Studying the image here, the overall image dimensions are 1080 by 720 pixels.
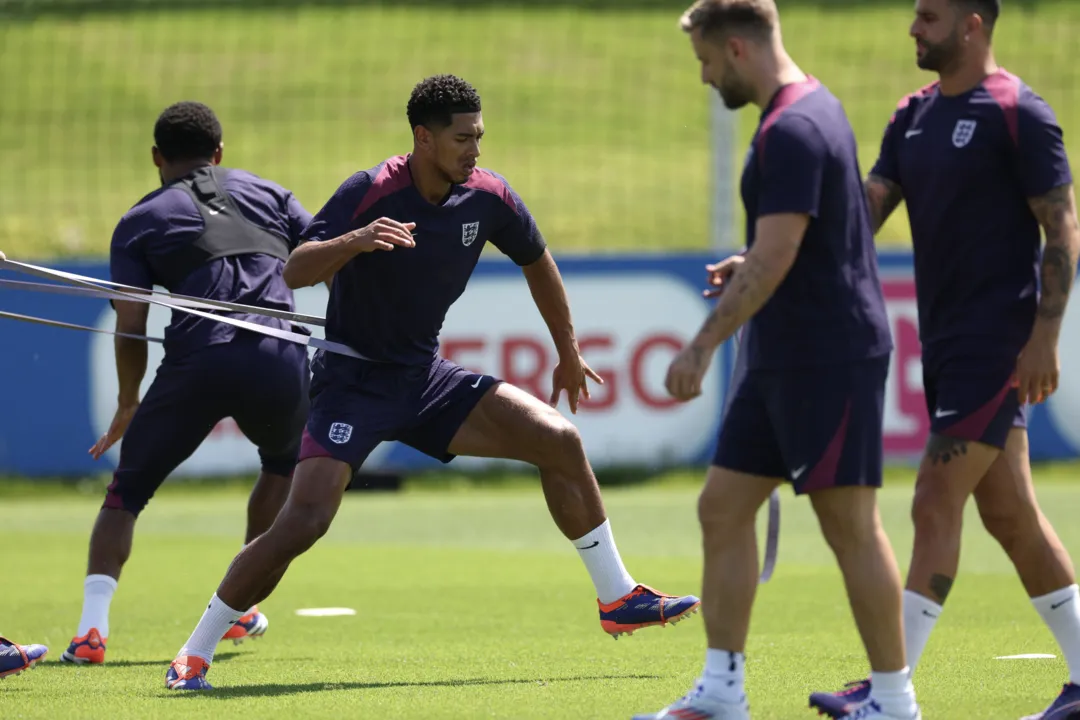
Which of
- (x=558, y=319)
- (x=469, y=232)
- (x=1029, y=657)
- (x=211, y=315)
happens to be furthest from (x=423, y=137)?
(x=1029, y=657)

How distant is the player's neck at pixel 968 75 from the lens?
5.60 m

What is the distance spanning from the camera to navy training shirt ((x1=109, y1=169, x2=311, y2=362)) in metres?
7.50

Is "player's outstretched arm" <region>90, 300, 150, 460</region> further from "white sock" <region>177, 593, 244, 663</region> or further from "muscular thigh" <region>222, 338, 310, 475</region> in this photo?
"white sock" <region>177, 593, 244, 663</region>

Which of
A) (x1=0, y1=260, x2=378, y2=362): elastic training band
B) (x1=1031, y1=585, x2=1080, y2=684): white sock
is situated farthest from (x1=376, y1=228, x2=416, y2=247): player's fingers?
(x1=1031, y1=585, x2=1080, y2=684): white sock

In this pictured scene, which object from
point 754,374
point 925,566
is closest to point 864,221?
point 754,374

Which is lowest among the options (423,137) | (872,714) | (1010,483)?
(872,714)

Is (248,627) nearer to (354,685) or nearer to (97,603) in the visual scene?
(97,603)

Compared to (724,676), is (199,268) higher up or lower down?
higher up

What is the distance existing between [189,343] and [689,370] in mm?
3356

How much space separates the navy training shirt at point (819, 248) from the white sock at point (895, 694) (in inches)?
35.9

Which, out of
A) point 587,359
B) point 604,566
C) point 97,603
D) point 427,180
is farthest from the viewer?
point 587,359

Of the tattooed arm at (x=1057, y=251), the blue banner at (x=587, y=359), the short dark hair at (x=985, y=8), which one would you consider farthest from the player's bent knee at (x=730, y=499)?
the blue banner at (x=587, y=359)

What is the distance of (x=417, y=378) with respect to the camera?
6785 mm

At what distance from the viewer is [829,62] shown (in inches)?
1040
